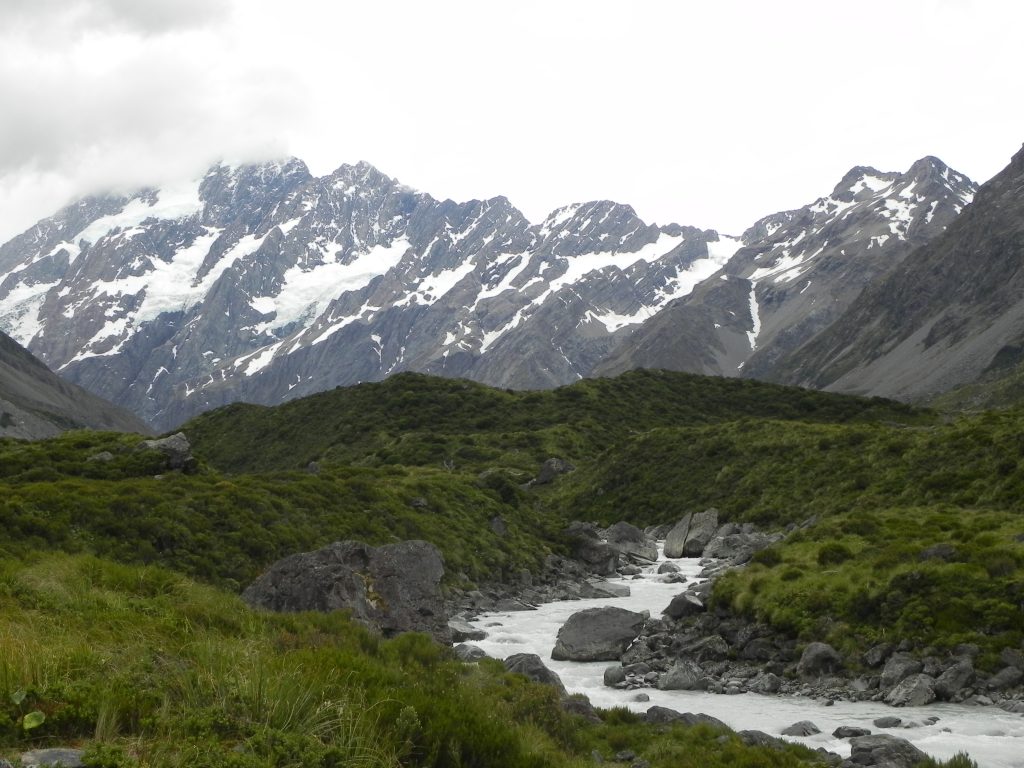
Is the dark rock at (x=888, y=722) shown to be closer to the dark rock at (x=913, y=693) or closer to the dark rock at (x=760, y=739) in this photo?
the dark rock at (x=913, y=693)

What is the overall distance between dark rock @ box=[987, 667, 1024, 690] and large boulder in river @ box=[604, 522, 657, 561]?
35.1 meters

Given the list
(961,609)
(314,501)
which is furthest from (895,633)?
(314,501)

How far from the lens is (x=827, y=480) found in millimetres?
58562

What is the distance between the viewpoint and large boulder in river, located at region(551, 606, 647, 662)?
30562 mm

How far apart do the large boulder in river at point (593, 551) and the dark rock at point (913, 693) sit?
30.9 meters

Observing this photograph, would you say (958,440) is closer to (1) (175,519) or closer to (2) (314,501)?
(2) (314,501)

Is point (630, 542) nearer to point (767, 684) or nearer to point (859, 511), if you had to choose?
point (859, 511)

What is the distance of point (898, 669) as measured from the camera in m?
24.0

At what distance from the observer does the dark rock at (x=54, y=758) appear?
26.0 feet

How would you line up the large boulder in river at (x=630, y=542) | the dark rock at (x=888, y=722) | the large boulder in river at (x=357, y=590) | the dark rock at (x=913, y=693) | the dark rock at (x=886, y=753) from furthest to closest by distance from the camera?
the large boulder in river at (x=630, y=542) → the large boulder in river at (x=357, y=590) → the dark rock at (x=913, y=693) → the dark rock at (x=888, y=722) → the dark rock at (x=886, y=753)

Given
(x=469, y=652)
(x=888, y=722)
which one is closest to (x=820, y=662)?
(x=888, y=722)

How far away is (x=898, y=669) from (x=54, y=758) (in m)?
23.2

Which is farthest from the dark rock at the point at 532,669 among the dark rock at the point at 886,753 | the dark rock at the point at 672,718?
the dark rock at the point at 886,753

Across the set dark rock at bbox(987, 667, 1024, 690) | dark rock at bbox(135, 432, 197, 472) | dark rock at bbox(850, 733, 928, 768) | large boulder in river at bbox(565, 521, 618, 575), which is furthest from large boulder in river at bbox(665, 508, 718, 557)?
dark rock at bbox(850, 733, 928, 768)
